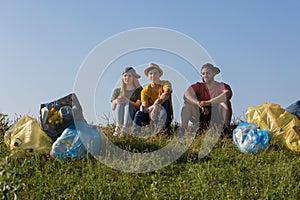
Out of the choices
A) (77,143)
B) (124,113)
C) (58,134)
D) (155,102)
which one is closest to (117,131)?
(124,113)

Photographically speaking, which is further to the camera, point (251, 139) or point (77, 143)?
point (251, 139)

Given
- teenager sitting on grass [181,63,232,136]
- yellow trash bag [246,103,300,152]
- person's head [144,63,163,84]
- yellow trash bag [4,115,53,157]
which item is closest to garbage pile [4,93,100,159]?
yellow trash bag [4,115,53,157]

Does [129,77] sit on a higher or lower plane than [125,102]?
higher

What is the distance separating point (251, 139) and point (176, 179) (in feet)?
5.90

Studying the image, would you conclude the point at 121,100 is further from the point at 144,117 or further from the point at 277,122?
the point at 277,122

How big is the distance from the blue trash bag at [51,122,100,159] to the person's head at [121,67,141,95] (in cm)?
120

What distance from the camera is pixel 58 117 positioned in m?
6.61

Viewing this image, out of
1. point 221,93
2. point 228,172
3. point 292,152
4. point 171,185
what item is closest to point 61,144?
point 171,185

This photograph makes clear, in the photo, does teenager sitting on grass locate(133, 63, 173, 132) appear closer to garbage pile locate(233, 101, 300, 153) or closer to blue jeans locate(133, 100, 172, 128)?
blue jeans locate(133, 100, 172, 128)

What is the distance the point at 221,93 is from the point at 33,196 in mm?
3662

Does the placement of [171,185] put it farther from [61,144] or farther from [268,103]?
[268,103]

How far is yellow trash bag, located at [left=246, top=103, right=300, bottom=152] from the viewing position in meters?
6.94

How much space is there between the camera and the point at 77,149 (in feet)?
20.1

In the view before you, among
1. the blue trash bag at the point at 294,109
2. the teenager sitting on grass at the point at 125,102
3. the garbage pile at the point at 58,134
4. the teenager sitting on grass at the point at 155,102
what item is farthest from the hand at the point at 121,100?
the blue trash bag at the point at 294,109
